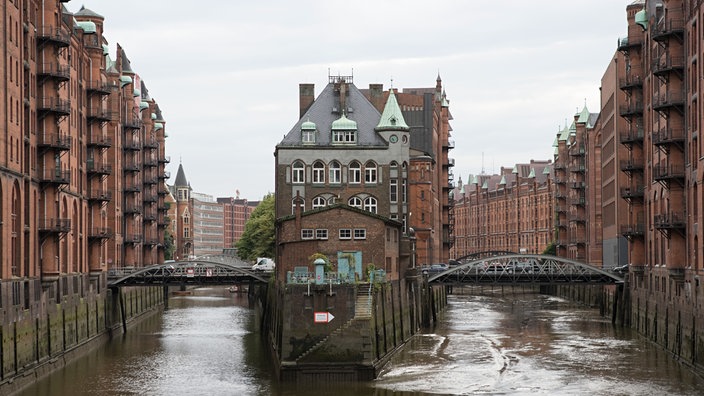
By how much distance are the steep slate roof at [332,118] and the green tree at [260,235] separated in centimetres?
3862

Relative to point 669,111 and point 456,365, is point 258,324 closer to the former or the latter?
point 456,365

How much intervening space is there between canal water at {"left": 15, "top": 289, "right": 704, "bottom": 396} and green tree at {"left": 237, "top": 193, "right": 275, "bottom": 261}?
113 ft

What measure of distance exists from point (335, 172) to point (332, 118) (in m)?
5.10

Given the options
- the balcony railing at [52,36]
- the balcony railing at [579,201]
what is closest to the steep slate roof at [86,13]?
the balcony railing at [52,36]

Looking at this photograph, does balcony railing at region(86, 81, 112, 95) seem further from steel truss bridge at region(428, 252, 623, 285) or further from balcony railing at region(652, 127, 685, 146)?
balcony railing at region(652, 127, 685, 146)

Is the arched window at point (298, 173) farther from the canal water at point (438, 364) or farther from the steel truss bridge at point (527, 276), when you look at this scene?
the steel truss bridge at point (527, 276)

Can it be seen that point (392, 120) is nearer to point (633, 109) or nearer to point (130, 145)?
point (633, 109)

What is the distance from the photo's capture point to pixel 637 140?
84.9 meters

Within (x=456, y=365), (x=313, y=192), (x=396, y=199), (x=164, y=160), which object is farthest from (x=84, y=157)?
(x=164, y=160)

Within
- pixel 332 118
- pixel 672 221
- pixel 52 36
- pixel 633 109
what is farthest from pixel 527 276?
pixel 52 36

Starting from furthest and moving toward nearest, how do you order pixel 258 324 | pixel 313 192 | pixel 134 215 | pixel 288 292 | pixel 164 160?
pixel 164 160 < pixel 134 215 < pixel 258 324 < pixel 313 192 < pixel 288 292

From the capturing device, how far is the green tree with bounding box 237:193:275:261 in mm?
136337

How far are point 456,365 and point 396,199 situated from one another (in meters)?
26.7

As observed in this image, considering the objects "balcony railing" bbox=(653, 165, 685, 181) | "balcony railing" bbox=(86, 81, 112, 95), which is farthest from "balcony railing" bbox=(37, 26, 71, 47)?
"balcony railing" bbox=(653, 165, 685, 181)
